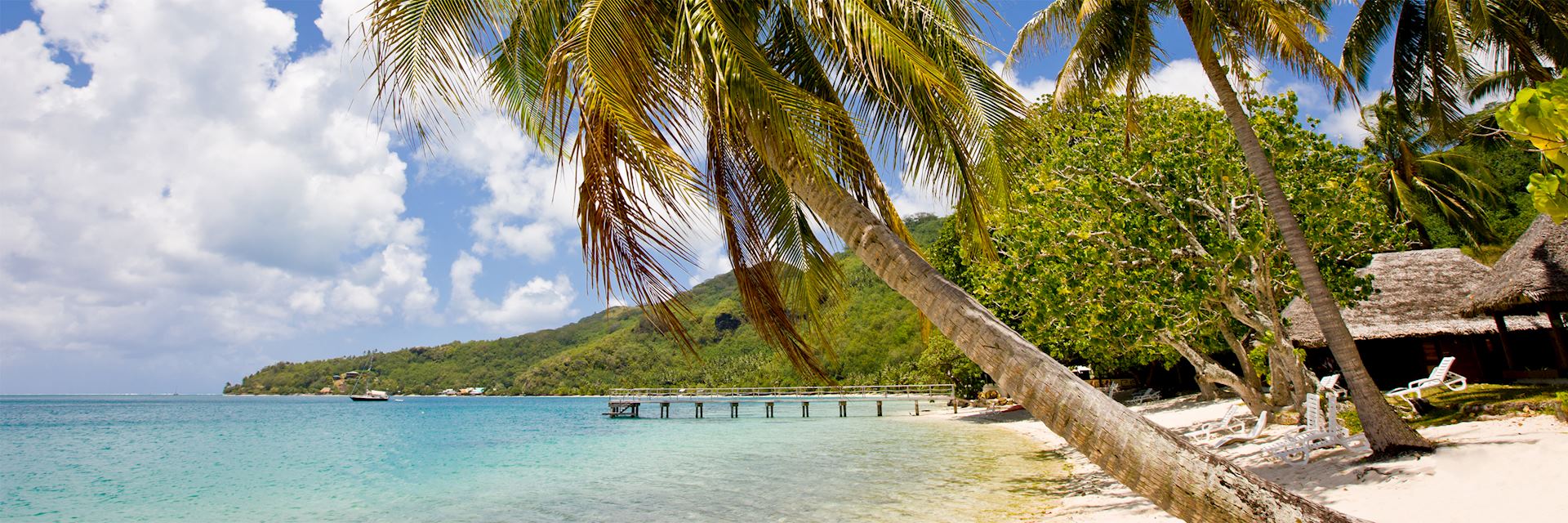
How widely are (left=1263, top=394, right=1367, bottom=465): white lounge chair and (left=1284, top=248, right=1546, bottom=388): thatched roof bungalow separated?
634cm

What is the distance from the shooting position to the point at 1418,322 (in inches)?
589

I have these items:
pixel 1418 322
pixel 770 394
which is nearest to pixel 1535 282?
pixel 1418 322

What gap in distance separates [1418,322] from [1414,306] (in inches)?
19.5

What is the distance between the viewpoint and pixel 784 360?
4051mm

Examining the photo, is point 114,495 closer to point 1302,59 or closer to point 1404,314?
point 1302,59

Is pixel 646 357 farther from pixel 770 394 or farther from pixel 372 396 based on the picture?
pixel 372 396

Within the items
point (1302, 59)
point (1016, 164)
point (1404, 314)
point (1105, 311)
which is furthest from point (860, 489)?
point (1404, 314)

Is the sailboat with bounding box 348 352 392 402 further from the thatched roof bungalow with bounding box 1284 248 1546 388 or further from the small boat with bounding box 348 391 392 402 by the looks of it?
the thatched roof bungalow with bounding box 1284 248 1546 388

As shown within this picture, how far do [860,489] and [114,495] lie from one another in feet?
61.6

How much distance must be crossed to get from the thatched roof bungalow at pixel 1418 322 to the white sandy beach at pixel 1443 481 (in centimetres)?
667

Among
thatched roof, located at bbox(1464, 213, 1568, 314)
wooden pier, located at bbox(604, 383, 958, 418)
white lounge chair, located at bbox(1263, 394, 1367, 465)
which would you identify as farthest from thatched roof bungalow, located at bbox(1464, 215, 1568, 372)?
wooden pier, located at bbox(604, 383, 958, 418)

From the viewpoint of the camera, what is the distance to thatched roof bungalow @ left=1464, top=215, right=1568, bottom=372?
12102 millimetres

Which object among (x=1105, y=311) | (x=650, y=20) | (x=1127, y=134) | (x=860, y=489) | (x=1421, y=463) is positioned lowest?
(x=860, y=489)

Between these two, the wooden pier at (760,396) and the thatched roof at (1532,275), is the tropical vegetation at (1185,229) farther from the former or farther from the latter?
the wooden pier at (760,396)
